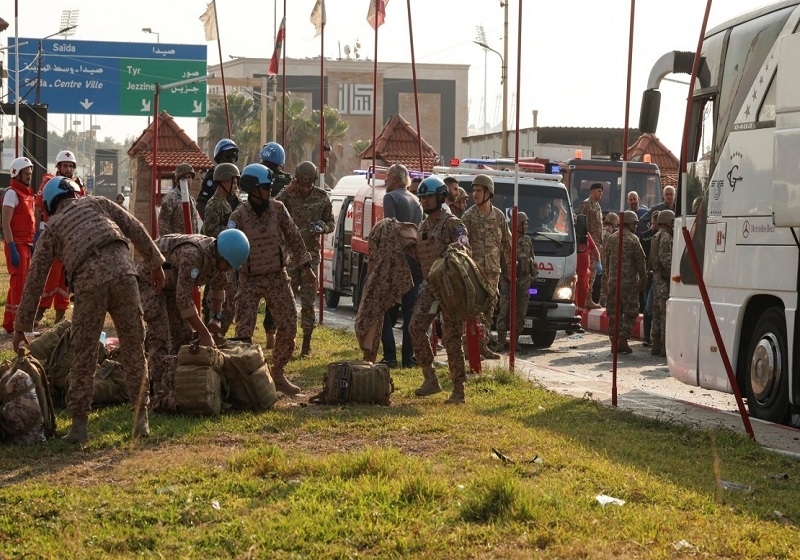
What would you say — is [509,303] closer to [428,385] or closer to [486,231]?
[486,231]

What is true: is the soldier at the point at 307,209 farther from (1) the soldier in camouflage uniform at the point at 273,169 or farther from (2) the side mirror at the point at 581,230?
(2) the side mirror at the point at 581,230

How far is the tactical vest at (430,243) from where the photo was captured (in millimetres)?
11797

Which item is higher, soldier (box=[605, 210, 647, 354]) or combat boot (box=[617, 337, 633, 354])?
soldier (box=[605, 210, 647, 354])

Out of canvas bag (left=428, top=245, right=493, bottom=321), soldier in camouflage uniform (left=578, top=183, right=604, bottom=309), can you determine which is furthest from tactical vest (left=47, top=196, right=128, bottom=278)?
soldier in camouflage uniform (left=578, top=183, right=604, bottom=309)

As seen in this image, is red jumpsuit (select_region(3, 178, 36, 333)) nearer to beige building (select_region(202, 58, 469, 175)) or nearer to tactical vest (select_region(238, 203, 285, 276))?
tactical vest (select_region(238, 203, 285, 276))

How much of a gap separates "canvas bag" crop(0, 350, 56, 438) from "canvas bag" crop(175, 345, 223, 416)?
1062mm

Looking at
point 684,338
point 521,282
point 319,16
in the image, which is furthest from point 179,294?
point 319,16

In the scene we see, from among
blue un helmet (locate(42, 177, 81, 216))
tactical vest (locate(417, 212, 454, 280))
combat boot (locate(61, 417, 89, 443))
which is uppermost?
blue un helmet (locate(42, 177, 81, 216))

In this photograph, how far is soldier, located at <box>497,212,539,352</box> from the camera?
1675 cm

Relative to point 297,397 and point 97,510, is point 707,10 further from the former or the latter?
point 97,510

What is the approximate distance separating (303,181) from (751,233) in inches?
198

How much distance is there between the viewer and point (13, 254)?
49.3 ft

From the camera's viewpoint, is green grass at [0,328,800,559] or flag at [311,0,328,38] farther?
flag at [311,0,328,38]

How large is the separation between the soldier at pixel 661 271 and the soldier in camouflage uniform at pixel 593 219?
5099mm
